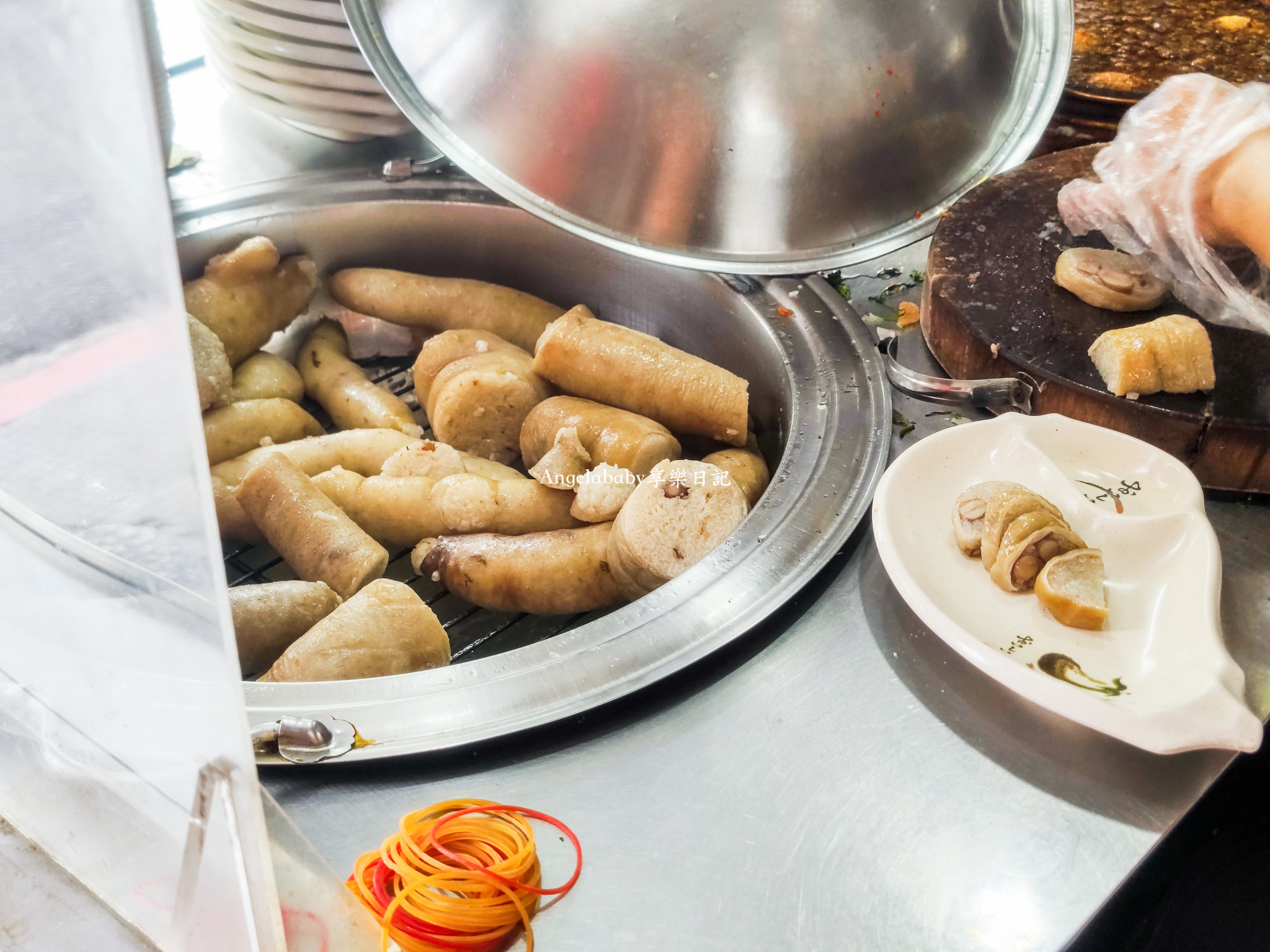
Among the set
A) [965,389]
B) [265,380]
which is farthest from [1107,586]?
[265,380]

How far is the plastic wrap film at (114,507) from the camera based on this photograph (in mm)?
526

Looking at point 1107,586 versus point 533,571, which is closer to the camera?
point 1107,586

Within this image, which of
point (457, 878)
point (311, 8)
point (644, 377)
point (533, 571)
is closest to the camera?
point (457, 878)

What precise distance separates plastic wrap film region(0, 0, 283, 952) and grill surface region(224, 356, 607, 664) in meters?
1.03

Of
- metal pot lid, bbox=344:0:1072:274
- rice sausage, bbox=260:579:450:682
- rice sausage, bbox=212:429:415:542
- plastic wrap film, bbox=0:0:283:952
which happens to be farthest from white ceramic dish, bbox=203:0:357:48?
plastic wrap film, bbox=0:0:283:952

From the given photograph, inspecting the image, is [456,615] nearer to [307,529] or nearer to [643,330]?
[307,529]

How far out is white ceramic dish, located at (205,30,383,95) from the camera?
2508mm

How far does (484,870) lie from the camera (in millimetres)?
1082

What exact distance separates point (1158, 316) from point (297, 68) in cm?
217

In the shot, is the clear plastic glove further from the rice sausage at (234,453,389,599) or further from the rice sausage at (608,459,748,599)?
the rice sausage at (234,453,389,599)

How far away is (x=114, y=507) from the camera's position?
25.4 inches

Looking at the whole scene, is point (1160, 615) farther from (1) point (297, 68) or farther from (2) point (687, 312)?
(1) point (297, 68)

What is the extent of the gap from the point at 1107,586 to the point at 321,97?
2.25m

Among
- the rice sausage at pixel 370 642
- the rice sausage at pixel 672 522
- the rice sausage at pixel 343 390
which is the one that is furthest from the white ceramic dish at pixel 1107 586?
the rice sausage at pixel 343 390
